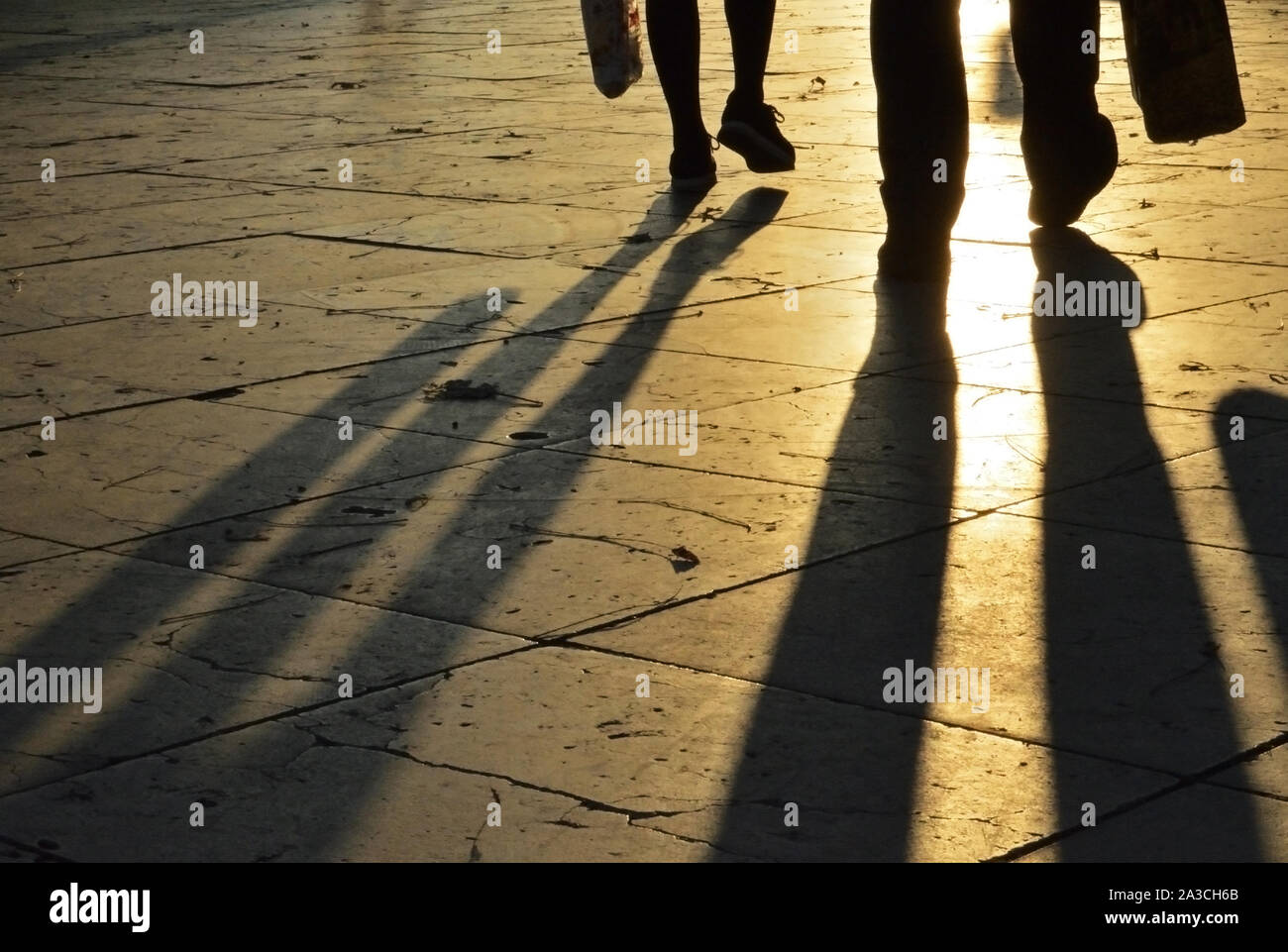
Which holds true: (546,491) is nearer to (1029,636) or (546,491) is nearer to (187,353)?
(1029,636)

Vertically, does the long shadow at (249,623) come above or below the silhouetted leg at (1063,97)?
below

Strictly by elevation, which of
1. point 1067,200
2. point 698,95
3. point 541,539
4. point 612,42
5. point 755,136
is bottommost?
point 541,539

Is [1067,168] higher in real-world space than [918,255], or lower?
higher

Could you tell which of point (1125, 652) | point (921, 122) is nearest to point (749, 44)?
point (921, 122)

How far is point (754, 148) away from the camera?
7.79m

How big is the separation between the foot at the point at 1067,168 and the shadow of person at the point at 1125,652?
1689mm

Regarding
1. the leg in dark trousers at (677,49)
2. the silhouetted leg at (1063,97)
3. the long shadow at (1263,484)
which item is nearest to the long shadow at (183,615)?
the long shadow at (1263,484)

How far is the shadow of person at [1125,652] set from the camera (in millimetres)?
2748

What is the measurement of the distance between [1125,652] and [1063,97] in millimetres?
3488

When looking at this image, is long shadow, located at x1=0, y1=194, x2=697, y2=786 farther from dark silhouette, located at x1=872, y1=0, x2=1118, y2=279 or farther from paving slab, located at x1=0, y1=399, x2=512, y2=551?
dark silhouette, located at x1=872, y1=0, x2=1118, y2=279

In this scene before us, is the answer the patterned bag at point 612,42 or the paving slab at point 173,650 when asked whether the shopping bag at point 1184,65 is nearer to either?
the patterned bag at point 612,42

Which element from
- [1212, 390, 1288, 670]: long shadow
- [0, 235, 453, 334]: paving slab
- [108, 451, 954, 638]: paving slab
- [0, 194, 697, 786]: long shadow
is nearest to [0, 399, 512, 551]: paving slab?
[0, 194, 697, 786]: long shadow

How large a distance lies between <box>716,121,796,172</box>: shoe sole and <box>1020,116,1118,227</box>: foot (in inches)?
54.7

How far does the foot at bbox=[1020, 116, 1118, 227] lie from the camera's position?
21.3 ft
